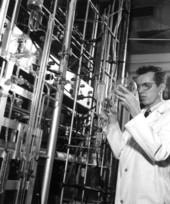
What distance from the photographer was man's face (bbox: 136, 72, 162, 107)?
1602mm

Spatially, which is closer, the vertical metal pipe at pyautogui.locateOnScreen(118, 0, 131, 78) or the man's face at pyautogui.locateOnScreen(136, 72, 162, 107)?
the man's face at pyautogui.locateOnScreen(136, 72, 162, 107)

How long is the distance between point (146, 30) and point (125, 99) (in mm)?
2148

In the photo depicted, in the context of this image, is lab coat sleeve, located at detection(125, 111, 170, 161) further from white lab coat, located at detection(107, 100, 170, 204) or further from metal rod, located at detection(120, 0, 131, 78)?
metal rod, located at detection(120, 0, 131, 78)

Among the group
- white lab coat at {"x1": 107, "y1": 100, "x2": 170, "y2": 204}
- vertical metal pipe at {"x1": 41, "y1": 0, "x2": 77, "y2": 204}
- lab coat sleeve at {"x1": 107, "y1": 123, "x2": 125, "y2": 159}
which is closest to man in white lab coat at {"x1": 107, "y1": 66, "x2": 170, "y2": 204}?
white lab coat at {"x1": 107, "y1": 100, "x2": 170, "y2": 204}

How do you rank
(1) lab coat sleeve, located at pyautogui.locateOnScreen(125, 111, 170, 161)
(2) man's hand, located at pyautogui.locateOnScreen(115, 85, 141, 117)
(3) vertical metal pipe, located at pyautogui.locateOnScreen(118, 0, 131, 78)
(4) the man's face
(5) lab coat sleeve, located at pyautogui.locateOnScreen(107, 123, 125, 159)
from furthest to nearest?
(3) vertical metal pipe, located at pyautogui.locateOnScreen(118, 0, 131, 78)
(5) lab coat sleeve, located at pyautogui.locateOnScreen(107, 123, 125, 159)
(4) the man's face
(2) man's hand, located at pyautogui.locateOnScreen(115, 85, 141, 117)
(1) lab coat sleeve, located at pyautogui.locateOnScreen(125, 111, 170, 161)

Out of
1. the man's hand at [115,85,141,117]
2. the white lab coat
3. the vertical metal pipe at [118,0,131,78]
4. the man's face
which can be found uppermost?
the vertical metal pipe at [118,0,131,78]

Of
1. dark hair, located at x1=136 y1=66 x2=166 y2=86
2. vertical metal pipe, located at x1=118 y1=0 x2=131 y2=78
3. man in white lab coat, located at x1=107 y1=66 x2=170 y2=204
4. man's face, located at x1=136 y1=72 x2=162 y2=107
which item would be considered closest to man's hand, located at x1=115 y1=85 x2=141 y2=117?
man in white lab coat, located at x1=107 y1=66 x2=170 y2=204

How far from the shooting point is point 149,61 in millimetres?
3309

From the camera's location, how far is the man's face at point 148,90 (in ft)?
5.25

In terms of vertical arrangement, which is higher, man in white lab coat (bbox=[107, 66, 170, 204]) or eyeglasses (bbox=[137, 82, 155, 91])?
eyeglasses (bbox=[137, 82, 155, 91])

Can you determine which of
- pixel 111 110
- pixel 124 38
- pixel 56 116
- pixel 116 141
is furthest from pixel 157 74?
pixel 124 38

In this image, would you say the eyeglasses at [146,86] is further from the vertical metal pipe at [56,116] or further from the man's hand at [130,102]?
the vertical metal pipe at [56,116]

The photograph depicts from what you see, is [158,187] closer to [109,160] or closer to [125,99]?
[125,99]

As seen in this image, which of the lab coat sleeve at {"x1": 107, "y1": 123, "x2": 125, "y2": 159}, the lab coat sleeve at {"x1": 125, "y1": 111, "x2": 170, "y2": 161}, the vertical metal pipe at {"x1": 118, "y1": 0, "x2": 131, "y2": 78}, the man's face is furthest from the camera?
the vertical metal pipe at {"x1": 118, "y1": 0, "x2": 131, "y2": 78}
